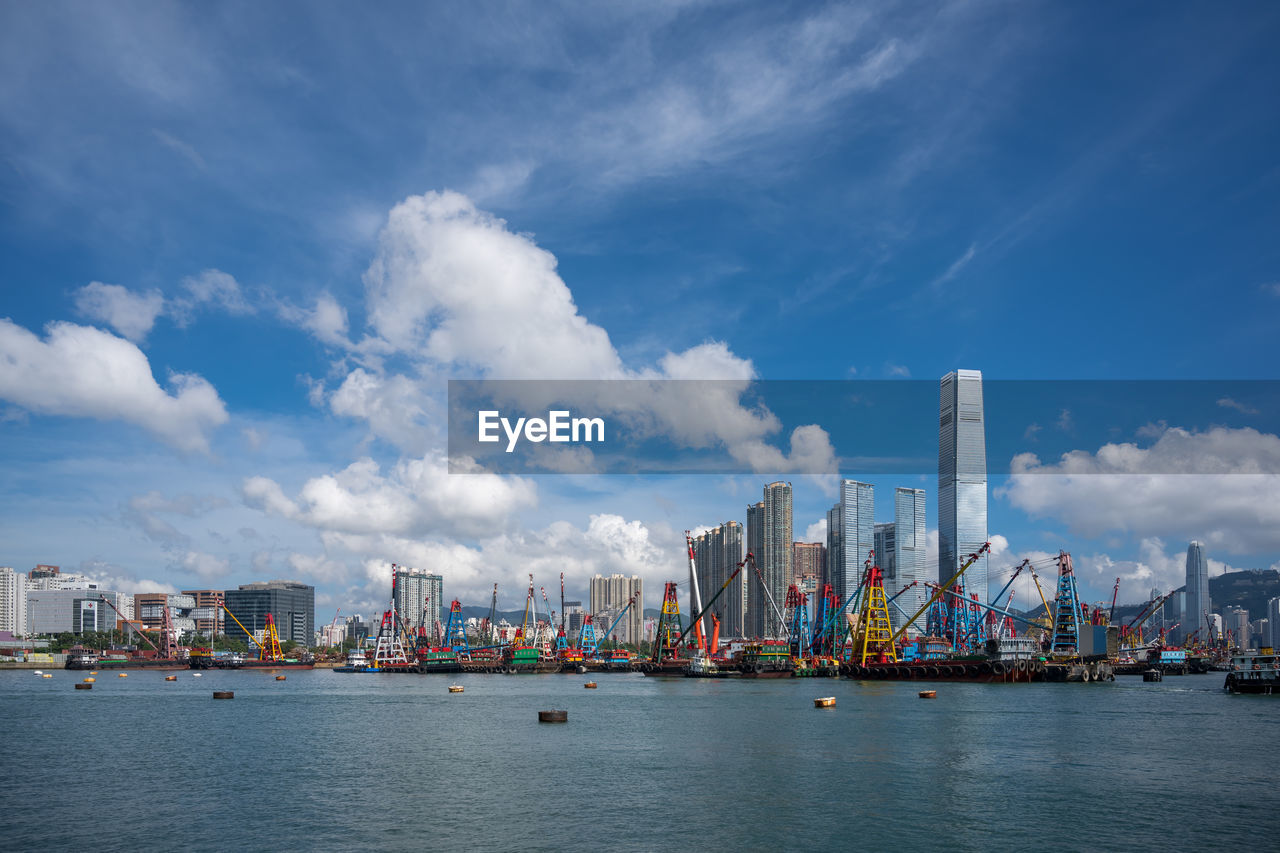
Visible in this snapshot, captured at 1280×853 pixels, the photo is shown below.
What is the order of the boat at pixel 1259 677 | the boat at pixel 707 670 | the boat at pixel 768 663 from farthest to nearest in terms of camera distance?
the boat at pixel 707 670 < the boat at pixel 768 663 < the boat at pixel 1259 677

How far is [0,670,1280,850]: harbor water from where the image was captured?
106 feet

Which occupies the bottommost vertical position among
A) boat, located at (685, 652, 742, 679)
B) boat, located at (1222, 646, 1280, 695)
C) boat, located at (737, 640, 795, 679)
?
boat, located at (685, 652, 742, 679)

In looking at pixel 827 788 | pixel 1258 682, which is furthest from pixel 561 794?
pixel 1258 682

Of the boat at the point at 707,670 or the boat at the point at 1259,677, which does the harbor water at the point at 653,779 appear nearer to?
the boat at the point at 1259,677

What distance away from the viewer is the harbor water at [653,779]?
3244 centimetres

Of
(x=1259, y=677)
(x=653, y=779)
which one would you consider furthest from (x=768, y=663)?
(x=653, y=779)

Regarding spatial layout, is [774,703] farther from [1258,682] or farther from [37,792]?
[37,792]

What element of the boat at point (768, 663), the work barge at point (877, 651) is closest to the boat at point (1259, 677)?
the work barge at point (877, 651)

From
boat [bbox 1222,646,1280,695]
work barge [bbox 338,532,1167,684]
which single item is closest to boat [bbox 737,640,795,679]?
work barge [bbox 338,532,1167,684]

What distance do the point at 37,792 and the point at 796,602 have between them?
145290 millimetres

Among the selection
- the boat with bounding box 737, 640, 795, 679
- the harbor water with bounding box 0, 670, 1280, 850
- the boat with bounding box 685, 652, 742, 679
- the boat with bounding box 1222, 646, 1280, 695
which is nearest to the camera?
the harbor water with bounding box 0, 670, 1280, 850

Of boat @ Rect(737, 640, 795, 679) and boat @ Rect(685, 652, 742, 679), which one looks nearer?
boat @ Rect(737, 640, 795, 679)

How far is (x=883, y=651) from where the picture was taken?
14525 centimetres

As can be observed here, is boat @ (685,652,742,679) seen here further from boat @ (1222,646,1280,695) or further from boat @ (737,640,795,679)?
boat @ (1222,646,1280,695)
